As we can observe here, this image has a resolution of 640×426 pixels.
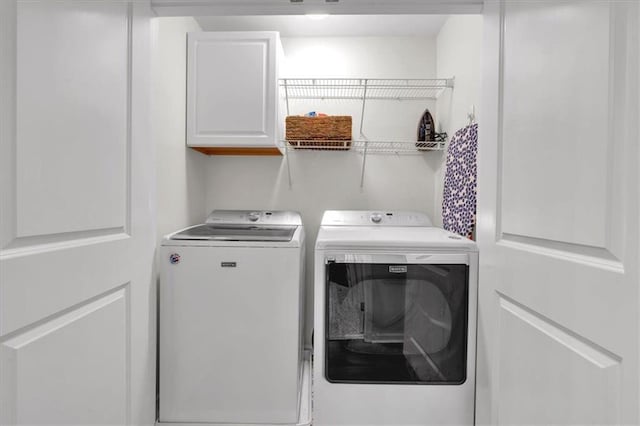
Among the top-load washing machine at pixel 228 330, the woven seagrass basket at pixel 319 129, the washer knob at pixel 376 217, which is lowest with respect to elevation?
the top-load washing machine at pixel 228 330

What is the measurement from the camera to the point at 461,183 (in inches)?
68.0

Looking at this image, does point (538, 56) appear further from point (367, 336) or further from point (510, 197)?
point (367, 336)

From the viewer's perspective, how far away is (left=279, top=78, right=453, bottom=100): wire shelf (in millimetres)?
2271

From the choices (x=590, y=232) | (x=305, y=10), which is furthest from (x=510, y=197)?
(x=305, y=10)

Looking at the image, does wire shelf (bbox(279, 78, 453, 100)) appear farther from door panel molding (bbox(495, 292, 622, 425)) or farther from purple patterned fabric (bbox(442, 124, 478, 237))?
door panel molding (bbox(495, 292, 622, 425))

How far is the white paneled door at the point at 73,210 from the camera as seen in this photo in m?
0.65

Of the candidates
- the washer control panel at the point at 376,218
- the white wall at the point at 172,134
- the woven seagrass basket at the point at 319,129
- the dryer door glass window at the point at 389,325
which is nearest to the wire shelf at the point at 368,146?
the woven seagrass basket at the point at 319,129

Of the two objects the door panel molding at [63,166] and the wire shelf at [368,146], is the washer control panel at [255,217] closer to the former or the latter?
the wire shelf at [368,146]

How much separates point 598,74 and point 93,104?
126cm

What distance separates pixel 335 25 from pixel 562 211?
78.9 inches

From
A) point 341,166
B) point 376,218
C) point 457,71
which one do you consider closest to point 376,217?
point 376,218

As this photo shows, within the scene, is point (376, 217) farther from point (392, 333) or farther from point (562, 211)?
point (562, 211)

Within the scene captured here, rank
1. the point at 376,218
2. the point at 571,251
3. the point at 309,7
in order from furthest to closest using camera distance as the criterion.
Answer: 1. the point at 376,218
2. the point at 309,7
3. the point at 571,251

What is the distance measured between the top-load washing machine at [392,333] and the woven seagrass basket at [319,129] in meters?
0.85
